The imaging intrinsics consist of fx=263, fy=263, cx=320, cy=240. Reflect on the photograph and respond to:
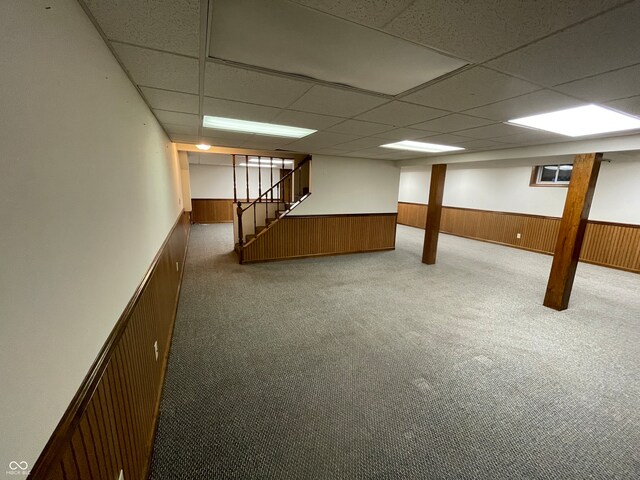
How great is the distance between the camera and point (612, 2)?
89 centimetres

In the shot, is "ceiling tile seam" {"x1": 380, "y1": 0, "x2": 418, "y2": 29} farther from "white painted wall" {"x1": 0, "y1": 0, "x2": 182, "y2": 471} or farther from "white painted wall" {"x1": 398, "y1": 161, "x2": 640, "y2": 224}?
"white painted wall" {"x1": 398, "y1": 161, "x2": 640, "y2": 224}

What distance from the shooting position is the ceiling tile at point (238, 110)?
213 cm

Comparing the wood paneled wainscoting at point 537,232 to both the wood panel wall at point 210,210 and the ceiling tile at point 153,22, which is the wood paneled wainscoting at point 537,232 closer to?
the wood panel wall at point 210,210

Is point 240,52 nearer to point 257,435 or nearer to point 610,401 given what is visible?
point 257,435

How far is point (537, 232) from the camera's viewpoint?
22.1 feet

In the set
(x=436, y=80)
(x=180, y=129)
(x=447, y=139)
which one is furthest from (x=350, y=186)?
(x=436, y=80)

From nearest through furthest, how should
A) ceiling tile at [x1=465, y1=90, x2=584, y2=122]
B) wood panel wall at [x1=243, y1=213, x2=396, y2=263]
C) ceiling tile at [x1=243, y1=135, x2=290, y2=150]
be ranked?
ceiling tile at [x1=465, y1=90, x2=584, y2=122]
ceiling tile at [x1=243, y1=135, x2=290, y2=150]
wood panel wall at [x1=243, y1=213, x2=396, y2=263]

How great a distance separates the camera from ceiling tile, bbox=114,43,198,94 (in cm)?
135

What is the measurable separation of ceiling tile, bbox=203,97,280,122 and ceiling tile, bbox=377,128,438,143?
142cm

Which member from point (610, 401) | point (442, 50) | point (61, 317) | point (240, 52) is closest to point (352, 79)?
point (442, 50)

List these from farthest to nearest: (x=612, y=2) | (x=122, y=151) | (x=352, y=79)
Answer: (x=352, y=79) → (x=122, y=151) → (x=612, y=2)

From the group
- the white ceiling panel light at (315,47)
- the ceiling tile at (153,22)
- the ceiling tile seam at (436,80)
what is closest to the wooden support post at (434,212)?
the ceiling tile seam at (436,80)

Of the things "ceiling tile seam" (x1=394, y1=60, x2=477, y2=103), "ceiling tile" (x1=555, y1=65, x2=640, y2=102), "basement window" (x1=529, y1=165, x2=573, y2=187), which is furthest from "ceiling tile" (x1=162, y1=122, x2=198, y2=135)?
"basement window" (x1=529, y1=165, x2=573, y2=187)

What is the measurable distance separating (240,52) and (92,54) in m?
0.62
